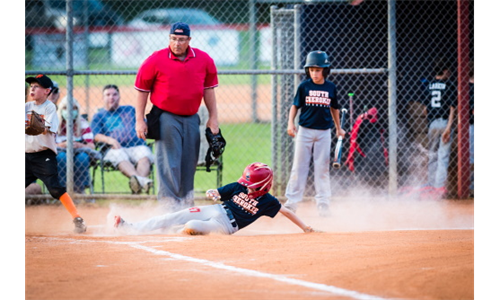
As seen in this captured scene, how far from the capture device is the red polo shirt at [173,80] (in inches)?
250

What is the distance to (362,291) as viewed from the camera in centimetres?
379

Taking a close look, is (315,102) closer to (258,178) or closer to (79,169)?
(258,178)

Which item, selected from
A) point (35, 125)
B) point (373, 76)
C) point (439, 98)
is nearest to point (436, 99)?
point (439, 98)

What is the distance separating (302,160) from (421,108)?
277cm

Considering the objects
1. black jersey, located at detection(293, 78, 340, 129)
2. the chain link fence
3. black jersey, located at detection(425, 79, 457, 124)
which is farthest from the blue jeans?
black jersey, located at detection(425, 79, 457, 124)

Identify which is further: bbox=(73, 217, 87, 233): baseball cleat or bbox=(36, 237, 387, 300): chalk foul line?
bbox=(73, 217, 87, 233): baseball cleat

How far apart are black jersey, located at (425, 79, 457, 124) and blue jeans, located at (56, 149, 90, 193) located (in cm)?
503

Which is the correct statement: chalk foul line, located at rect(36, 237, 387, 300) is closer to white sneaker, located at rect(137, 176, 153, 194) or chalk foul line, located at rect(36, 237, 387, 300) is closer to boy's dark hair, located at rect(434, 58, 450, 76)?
white sneaker, located at rect(137, 176, 153, 194)

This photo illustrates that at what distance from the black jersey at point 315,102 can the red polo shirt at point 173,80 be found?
1.73 m

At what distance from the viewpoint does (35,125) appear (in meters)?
6.18

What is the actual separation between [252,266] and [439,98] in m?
5.98

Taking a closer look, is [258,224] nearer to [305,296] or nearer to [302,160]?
[302,160]

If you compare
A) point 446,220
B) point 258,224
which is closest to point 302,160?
point 258,224

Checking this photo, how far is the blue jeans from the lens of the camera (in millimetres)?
8680
